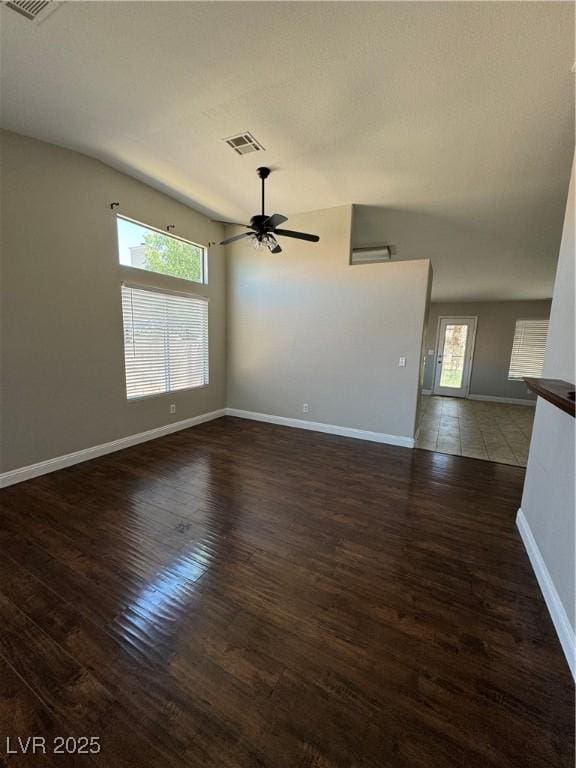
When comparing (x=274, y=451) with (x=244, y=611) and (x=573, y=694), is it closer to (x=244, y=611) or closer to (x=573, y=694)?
(x=244, y=611)

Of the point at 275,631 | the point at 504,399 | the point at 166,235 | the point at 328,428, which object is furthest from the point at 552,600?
the point at 504,399

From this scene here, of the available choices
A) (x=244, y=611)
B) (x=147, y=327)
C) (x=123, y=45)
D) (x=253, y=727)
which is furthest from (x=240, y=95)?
(x=253, y=727)

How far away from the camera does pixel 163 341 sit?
420 centimetres

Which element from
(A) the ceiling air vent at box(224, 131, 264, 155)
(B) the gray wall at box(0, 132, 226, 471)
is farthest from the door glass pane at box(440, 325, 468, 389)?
(B) the gray wall at box(0, 132, 226, 471)

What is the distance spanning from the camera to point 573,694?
1.23m

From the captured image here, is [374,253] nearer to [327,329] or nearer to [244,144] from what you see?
[327,329]

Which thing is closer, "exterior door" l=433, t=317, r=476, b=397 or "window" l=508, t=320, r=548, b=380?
"window" l=508, t=320, r=548, b=380

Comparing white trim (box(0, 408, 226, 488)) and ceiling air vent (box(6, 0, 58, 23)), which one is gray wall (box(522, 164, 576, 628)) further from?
white trim (box(0, 408, 226, 488))

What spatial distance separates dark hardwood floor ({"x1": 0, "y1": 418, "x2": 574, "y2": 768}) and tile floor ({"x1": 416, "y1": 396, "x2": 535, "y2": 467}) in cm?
139

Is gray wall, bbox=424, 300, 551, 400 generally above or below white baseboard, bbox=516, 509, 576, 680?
above

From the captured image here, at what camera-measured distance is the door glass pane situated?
8.25 metres

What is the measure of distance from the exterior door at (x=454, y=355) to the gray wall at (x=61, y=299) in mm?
7744

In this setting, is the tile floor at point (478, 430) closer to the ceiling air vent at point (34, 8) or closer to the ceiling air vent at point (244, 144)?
the ceiling air vent at point (244, 144)

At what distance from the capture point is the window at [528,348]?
7.42 meters
